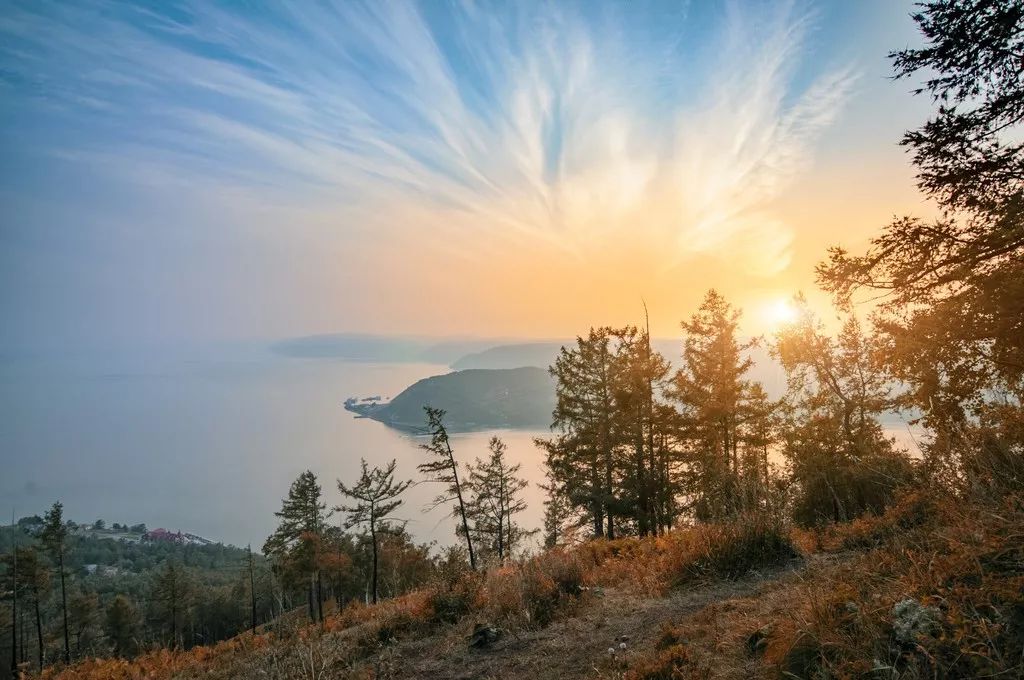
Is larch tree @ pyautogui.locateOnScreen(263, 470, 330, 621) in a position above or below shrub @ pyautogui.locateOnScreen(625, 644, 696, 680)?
below

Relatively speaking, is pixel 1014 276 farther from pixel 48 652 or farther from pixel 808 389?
pixel 48 652

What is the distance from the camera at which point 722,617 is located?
505cm

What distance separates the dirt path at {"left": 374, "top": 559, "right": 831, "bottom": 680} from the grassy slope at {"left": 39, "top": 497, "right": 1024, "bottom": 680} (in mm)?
26

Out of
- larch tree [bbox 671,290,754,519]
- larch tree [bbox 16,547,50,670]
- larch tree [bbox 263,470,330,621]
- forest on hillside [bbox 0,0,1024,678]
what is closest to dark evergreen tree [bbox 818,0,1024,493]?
forest on hillside [bbox 0,0,1024,678]

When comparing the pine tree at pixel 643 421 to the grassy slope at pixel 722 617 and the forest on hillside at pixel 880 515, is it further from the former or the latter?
the grassy slope at pixel 722 617

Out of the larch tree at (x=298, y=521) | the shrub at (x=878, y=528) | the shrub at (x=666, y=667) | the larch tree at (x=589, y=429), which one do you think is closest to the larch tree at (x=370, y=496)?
the larch tree at (x=298, y=521)

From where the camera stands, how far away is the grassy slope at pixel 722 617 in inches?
109

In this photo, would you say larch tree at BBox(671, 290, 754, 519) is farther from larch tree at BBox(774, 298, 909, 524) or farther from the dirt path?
the dirt path

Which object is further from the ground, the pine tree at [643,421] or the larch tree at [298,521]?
the pine tree at [643,421]

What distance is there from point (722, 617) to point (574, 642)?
168cm

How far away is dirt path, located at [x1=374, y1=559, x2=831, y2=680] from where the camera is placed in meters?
5.02

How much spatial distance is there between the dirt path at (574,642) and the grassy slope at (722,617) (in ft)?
0.09

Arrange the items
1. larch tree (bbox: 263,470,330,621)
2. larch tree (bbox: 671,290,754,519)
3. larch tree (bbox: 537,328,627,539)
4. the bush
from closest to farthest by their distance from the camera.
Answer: the bush, larch tree (bbox: 671,290,754,519), larch tree (bbox: 537,328,627,539), larch tree (bbox: 263,470,330,621)

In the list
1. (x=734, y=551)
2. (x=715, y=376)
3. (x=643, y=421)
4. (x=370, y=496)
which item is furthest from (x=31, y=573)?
(x=734, y=551)
